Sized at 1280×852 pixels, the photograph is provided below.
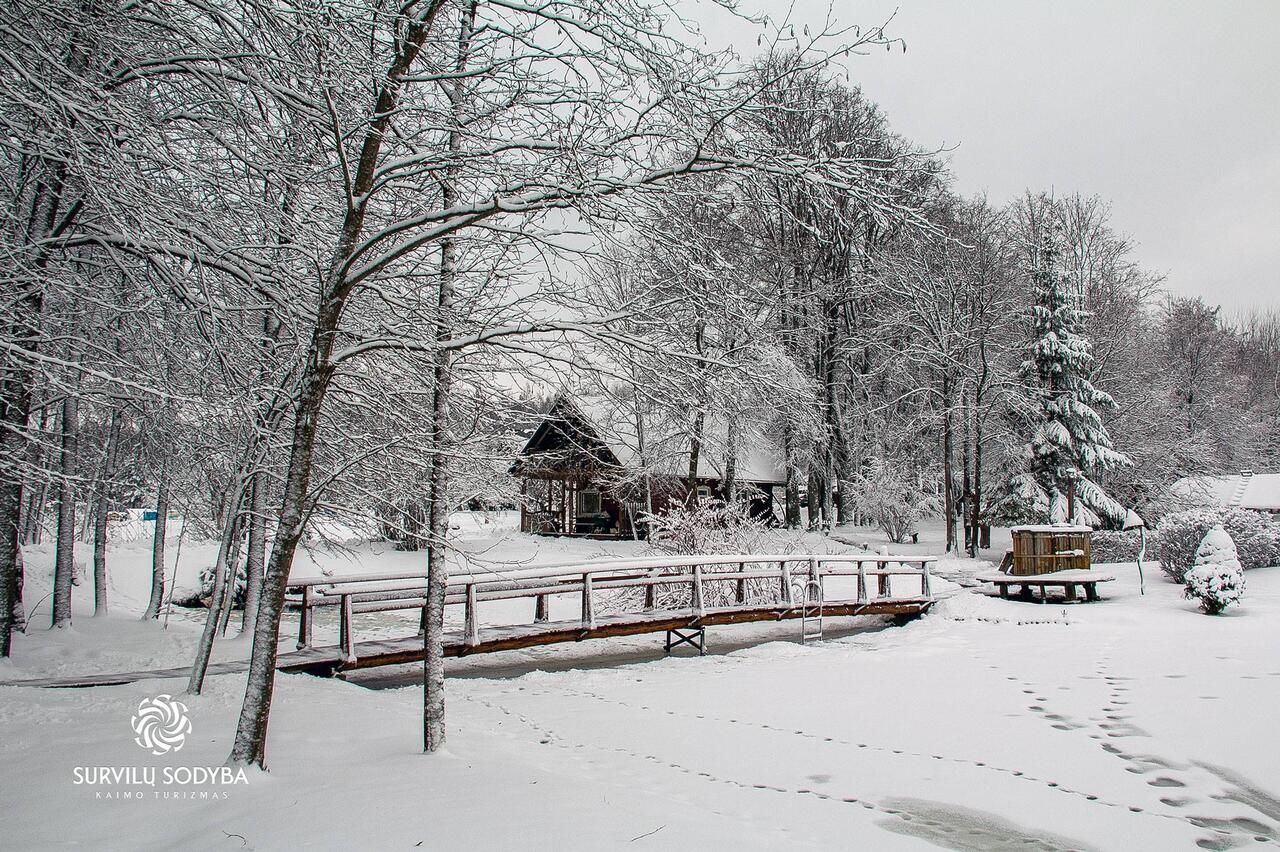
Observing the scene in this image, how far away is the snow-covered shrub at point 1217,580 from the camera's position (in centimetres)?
1370

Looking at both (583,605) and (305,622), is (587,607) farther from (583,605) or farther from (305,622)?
(305,622)

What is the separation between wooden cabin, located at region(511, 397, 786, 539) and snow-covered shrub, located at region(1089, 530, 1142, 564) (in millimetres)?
10152

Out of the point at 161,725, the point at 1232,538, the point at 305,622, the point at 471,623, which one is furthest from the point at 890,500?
the point at 161,725

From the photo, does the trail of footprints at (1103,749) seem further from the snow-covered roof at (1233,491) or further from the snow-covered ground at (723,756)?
the snow-covered roof at (1233,491)

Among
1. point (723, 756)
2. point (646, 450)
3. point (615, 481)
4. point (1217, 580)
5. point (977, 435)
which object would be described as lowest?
point (723, 756)

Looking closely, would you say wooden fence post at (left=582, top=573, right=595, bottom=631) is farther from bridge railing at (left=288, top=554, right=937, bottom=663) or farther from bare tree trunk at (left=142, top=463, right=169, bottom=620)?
bare tree trunk at (left=142, top=463, right=169, bottom=620)

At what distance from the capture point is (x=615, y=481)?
27.2 meters

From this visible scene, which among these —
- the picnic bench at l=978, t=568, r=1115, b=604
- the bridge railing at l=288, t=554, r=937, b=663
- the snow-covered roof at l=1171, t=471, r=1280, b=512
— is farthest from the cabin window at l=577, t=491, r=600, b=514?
the snow-covered roof at l=1171, t=471, r=1280, b=512

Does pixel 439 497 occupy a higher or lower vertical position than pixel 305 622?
higher

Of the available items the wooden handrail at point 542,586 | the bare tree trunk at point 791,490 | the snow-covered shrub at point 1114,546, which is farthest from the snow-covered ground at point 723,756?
the bare tree trunk at point 791,490

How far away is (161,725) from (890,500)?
25168 mm

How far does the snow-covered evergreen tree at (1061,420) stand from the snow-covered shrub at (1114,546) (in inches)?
86.8

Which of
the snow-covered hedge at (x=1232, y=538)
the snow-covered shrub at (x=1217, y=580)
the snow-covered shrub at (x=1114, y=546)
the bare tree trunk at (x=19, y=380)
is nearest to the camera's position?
the bare tree trunk at (x=19, y=380)

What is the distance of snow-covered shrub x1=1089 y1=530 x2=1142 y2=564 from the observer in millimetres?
23562
